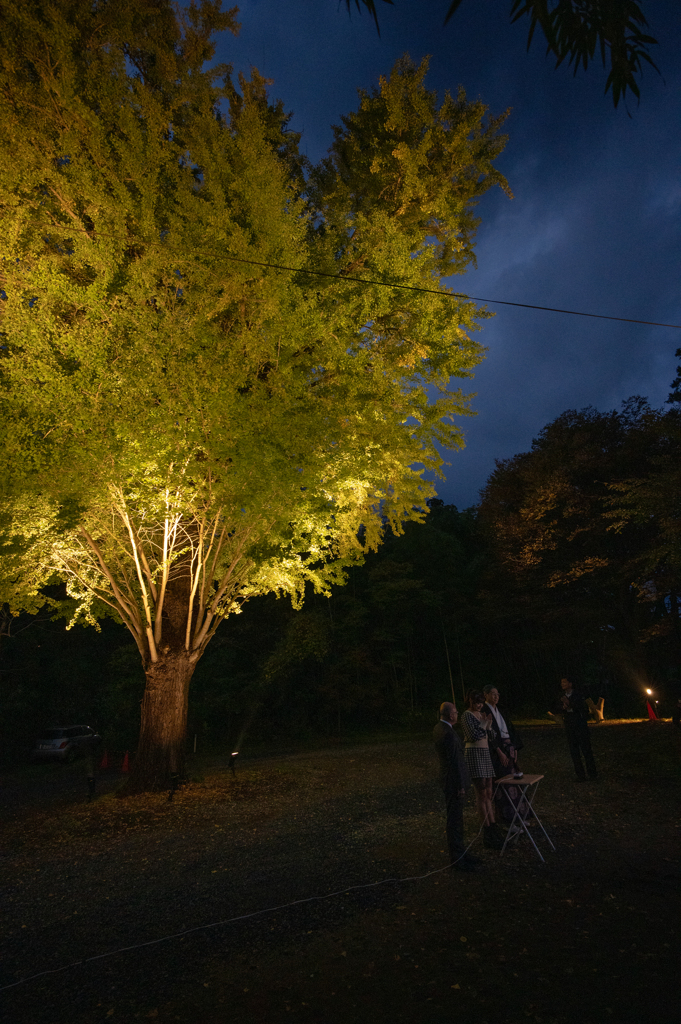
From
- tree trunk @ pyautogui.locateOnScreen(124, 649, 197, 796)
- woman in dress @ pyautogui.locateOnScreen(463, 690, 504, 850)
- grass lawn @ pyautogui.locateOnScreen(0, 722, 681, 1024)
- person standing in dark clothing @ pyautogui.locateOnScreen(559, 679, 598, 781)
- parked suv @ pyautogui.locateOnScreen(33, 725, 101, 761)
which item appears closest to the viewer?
grass lawn @ pyautogui.locateOnScreen(0, 722, 681, 1024)

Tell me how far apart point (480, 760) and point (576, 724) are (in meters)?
3.35

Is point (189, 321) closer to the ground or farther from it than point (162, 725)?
farther from it

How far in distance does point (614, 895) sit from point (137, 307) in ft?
26.9

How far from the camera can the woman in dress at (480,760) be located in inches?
203

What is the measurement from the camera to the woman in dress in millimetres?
5160

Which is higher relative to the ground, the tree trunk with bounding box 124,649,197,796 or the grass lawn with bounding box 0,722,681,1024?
the tree trunk with bounding box 124,649,197,796

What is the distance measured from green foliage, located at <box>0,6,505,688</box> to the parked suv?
10.4m

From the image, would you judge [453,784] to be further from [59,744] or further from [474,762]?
[59,744]

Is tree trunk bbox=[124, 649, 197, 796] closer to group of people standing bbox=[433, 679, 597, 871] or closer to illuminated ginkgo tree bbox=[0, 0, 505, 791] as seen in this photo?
illuminated ginkgo tree bbox=[0, 0, 505, 791]

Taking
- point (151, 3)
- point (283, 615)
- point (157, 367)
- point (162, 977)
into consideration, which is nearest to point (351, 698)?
point (283, 615)

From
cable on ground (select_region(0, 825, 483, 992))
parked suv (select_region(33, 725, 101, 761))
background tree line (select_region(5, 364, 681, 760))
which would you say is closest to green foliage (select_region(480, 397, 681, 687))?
background tree line (select_region(5, 364, 681, 760))

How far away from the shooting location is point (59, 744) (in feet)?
54.4

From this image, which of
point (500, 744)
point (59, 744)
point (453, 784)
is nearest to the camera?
point (453, 784)

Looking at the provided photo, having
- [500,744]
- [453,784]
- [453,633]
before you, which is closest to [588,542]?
[453,633]
